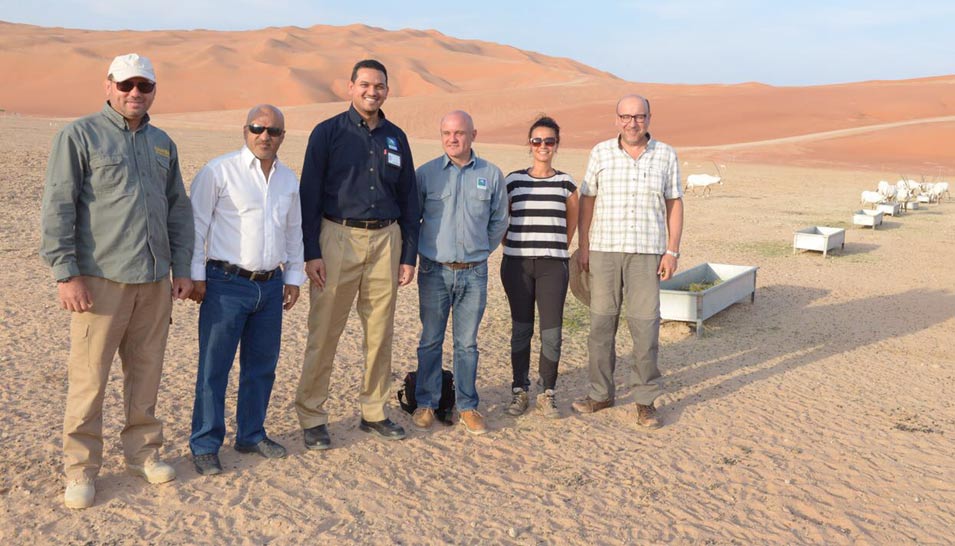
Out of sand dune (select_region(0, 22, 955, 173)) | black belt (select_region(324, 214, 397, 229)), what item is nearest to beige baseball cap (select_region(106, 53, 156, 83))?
black belt (select_region(324, 214, 397, 229))

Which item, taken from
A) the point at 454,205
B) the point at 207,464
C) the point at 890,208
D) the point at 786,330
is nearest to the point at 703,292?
the point at 786,330

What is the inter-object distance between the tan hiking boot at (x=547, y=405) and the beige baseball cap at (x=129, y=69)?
311 centimetres

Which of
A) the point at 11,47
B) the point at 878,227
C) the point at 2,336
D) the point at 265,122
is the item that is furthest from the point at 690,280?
the point at 11,47

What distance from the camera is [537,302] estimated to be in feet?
17.2

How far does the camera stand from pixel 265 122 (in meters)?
3.98

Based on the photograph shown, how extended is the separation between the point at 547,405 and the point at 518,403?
195 mm

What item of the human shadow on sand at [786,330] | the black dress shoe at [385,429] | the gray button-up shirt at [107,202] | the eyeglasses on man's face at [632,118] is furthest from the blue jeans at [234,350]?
the human shadow on sand at [786,330]

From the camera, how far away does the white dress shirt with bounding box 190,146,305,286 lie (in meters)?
3.98

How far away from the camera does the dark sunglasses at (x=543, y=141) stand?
494cm

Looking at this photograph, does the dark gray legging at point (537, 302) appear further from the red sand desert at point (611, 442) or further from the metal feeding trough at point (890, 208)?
the metal feeding trough at point (890, 208)

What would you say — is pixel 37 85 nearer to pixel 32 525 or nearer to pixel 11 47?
pixel 11 47

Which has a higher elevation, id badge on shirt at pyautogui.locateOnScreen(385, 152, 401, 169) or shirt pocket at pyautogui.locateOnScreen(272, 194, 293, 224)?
id badge on shirt at pyautogui.locateOnScreen(385, 152, 401, 169)

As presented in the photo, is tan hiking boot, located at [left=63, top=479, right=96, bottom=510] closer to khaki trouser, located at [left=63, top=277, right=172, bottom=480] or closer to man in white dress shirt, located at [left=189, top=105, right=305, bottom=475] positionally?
khaki trouser, located at [left=63, top=277, right=172, bottom=480]

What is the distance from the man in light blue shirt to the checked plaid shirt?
2.38 feet
